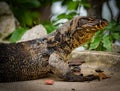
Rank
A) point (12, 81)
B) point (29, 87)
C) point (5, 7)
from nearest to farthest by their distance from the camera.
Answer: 1. point (29, 87)
2. point (12, 81)
3. point (5, 7)

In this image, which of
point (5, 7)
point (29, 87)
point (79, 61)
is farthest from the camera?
point (5, 7)

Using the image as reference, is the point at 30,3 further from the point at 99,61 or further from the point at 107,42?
the point at 99,61

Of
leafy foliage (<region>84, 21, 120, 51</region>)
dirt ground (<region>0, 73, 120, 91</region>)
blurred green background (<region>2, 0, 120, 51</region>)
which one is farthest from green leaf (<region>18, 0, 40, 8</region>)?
dirt ground (<region>0, 73, 120, 91</region>)

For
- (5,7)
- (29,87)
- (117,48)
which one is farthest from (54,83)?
(5,7)

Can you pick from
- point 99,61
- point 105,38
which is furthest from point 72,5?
point 99,61

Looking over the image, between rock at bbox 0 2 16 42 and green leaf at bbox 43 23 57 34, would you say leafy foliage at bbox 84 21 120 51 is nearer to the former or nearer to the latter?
green leaf at bbox 43 23 57 34

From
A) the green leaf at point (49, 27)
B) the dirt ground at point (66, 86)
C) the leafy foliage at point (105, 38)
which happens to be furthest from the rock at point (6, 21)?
the dirt ground at point (66, 86)

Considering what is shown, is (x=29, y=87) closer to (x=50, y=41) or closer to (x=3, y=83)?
(x=3, y=83)
